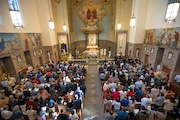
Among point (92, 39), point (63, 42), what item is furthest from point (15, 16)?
point (92, 39)

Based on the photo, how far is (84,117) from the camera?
5340 mm

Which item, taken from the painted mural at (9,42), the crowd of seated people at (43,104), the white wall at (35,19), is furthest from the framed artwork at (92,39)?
the crowd of seated people at (43,104)

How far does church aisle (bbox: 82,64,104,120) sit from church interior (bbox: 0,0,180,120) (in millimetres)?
4767

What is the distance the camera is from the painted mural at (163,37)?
740 cm

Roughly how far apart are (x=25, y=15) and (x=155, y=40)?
12.4 m

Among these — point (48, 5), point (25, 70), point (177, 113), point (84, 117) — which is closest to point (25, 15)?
point (48, 5)

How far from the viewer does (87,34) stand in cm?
1780

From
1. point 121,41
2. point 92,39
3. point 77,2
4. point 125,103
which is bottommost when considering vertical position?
point 125,103

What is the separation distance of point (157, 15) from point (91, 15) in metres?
9.95

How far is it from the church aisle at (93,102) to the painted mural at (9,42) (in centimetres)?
646

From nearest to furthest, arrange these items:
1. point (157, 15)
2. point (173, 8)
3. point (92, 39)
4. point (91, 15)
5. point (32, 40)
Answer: point (173, 8)
point (157, 15)
point (32, 40)
point (91, 15)
point (92, 39)

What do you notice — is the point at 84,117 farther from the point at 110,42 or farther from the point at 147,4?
the point at 110,42

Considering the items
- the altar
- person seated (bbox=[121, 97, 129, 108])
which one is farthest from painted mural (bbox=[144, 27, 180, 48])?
the altar

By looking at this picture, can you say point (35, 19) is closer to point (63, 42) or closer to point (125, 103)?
point (63, 42)
